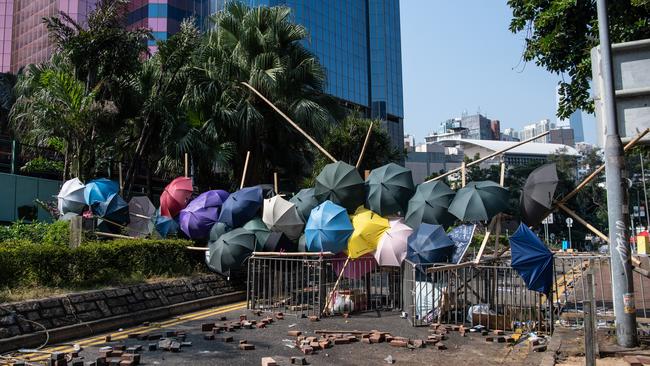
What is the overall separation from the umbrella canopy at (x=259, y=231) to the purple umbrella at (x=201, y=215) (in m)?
1.37

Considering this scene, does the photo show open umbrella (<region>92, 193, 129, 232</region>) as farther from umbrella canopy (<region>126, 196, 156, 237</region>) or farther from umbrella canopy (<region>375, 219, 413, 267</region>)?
umbrella canopy (<region>375, 219, 413, 267</region>)

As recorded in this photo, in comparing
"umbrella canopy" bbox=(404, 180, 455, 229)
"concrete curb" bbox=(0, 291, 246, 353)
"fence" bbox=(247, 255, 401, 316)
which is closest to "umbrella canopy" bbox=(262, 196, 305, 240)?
"fence" bbox=(247, 255, 401, 316)

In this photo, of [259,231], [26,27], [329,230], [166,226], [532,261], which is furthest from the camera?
[26,27]

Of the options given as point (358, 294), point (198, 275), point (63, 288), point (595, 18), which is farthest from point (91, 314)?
point (595, 18)

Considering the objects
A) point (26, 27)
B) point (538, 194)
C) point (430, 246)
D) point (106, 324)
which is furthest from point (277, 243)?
point (26, 27)

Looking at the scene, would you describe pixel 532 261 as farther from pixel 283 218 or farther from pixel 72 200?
pixel 72 200

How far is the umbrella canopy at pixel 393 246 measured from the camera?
493 inches

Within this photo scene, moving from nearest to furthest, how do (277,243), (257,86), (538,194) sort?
(538,194) → (277,243) → (257,86)

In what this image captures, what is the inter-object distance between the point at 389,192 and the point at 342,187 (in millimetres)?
1195

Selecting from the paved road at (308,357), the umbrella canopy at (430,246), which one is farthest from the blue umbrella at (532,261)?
the umbrella canopy at (430,246)

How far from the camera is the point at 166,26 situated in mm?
64750

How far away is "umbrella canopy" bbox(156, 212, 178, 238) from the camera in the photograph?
15.9 meters

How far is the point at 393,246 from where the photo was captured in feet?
41.2

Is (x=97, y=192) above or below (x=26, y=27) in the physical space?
below
